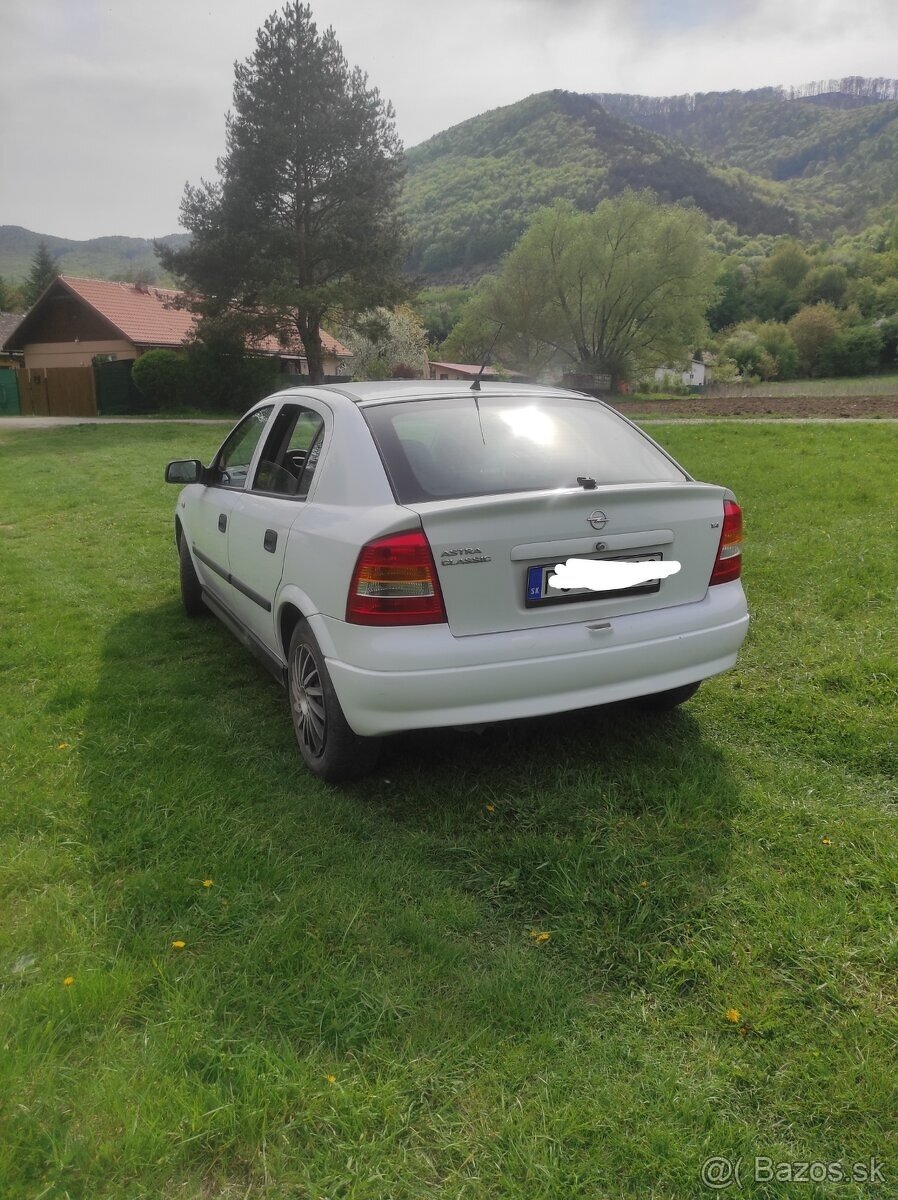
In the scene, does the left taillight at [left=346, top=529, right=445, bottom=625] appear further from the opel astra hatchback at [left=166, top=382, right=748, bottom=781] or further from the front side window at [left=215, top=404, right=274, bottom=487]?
the front side window at [left=215, top=404, right=274, bottom=487]

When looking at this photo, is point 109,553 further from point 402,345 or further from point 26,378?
point 402,345

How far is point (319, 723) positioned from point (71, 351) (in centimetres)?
4242

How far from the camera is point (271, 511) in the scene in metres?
3.78

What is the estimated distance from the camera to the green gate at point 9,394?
35000 millimetres

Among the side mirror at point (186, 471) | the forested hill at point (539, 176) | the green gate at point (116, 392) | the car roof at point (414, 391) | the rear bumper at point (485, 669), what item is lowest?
the rear bumper at point (485, 669)

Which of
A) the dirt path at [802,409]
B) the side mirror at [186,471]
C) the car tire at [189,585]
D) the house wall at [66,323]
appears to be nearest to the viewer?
the side mirror at [186,471]

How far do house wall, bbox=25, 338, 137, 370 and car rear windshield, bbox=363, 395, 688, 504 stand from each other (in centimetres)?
3823

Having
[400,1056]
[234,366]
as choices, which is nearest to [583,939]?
[400,1056]

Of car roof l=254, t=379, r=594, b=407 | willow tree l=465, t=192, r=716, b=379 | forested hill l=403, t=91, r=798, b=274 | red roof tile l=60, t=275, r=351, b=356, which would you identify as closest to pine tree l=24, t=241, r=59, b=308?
forested hill l=403, t=91, r=798, b=274

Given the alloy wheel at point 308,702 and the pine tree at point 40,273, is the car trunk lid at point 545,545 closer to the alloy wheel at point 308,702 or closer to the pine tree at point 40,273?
the alloy wheel at point 308,702

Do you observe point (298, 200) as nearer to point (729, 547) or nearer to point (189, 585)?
point (189, 585)

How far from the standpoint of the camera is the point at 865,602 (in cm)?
526
